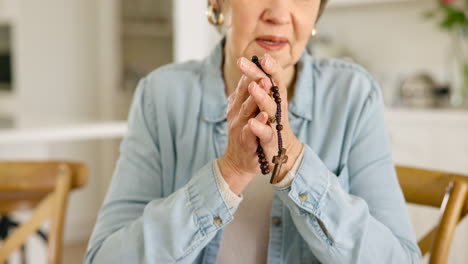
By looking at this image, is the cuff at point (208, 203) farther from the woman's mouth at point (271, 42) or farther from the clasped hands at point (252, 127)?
the woman's mouth at point (271, 42)

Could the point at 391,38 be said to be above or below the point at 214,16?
below

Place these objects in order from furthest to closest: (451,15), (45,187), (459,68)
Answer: (459,68)
(451,15)
(45,187)

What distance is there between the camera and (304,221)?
86cm

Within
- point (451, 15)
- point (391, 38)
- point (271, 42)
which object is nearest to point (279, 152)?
point (271, 42)

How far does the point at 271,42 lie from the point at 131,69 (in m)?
2.98

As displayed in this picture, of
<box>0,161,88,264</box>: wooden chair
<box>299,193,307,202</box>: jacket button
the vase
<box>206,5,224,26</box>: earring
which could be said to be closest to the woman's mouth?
<box>206,5,224,26</box>: earring

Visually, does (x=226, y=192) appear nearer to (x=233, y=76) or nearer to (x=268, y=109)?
(x=268, y=109)

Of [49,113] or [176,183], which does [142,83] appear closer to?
[176,183]

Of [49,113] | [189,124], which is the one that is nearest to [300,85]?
[189,124]

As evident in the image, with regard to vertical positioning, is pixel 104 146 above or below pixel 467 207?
below

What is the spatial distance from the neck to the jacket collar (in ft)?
0.04

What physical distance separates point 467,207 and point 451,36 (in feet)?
6.61

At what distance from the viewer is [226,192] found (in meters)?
0.83

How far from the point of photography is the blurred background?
101 inches
